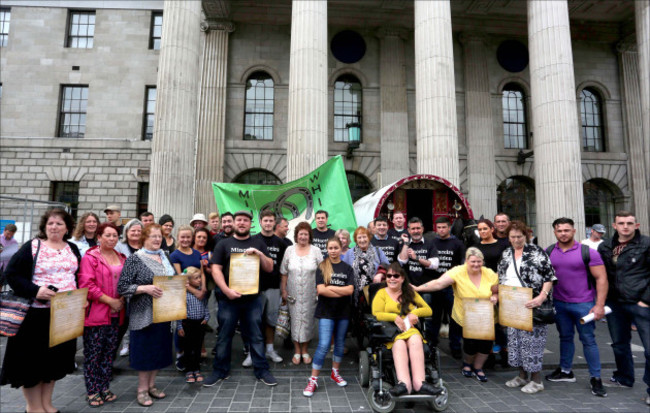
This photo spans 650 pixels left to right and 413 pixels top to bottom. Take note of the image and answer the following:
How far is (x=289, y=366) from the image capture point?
582 cm

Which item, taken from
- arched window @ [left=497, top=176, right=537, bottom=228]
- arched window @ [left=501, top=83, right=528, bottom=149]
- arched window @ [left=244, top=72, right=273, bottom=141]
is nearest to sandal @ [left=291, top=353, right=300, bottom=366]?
arched window @ [left=244, top=72, right=273, bottom=141]

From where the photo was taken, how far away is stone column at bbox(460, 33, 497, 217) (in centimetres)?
1814

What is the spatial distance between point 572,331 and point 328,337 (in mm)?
3656

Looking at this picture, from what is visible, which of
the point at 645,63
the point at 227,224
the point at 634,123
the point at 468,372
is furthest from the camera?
the point at 634,123

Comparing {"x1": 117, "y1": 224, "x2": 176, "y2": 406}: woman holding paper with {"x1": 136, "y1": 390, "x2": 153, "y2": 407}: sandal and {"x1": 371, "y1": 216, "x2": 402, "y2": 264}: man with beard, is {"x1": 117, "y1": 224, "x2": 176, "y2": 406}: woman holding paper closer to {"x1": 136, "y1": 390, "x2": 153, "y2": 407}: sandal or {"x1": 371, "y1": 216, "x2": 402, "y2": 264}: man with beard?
{"x1": 136, "y1": 390, "x2": 153, "y2": 407}: sandal

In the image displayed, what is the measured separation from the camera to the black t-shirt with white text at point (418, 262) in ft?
20.0

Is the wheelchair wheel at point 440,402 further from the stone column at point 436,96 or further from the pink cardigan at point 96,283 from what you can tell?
the stone column at point 436,96

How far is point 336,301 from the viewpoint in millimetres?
5102

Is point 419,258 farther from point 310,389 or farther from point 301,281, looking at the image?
point 310,389

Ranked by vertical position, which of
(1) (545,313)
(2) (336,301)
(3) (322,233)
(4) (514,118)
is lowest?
(1) (545,313)

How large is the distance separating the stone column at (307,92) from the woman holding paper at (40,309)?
26.3 feet

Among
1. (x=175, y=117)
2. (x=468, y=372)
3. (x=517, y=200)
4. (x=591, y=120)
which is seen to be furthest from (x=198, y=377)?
(x=591, y=120)

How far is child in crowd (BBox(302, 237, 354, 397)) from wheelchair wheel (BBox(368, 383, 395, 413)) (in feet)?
2.86

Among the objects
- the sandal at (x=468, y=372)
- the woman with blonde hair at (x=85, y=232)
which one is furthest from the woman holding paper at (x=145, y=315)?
the sandal at (x=468, y=372)
